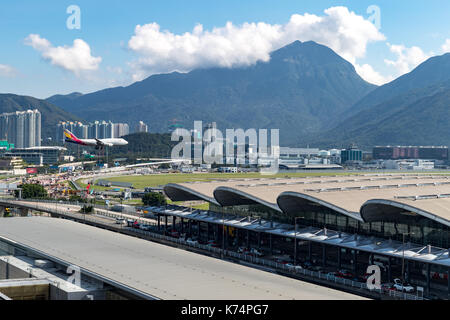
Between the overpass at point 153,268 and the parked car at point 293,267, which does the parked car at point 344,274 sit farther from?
the overpass at point 153,268

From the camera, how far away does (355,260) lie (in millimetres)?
38469

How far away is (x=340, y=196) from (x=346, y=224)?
297cm

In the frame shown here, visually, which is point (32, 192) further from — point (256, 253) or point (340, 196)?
point (340, 196)

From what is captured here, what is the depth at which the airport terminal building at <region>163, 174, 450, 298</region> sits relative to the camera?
3503 cm

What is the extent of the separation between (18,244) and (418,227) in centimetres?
2929

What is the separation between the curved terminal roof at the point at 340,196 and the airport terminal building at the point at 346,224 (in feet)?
0.24

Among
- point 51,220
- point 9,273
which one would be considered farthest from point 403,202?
point 51,220

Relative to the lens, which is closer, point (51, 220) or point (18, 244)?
point (18, 244)

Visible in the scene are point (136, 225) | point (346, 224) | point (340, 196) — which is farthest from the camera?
point (136, 225)

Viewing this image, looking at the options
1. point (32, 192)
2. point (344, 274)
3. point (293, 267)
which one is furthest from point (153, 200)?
point (344, 274)

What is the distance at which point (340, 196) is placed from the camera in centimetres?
4516
